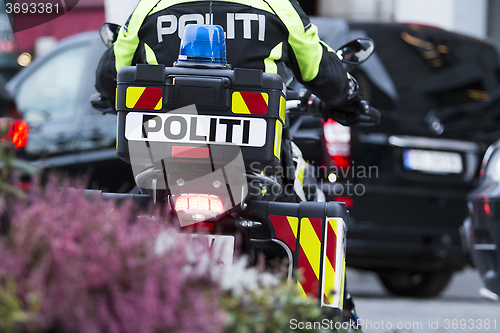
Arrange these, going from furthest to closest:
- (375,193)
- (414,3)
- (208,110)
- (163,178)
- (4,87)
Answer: (414,3), (4,87), (375,193), (163,178), (208,110)

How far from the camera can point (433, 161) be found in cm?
602

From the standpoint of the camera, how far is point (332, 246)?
2.49 m

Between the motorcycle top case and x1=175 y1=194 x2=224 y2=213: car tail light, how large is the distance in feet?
0.45

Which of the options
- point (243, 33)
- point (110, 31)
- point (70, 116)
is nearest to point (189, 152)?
point (243, 33)

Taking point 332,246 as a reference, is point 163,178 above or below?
above

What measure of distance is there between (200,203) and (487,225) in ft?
9.17

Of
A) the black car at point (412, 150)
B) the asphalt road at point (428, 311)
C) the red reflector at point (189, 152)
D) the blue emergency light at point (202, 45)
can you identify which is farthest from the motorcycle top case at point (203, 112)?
the black car at point (412, 150)

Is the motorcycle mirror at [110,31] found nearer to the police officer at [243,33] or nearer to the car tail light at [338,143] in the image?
the police officer at [243,33]

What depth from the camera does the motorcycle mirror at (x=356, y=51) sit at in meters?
3.17

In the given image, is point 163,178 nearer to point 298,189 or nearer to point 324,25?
point 298,189

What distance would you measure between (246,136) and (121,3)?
13.8ft

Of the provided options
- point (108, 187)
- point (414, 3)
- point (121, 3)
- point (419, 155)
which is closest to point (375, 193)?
point (419, 155)

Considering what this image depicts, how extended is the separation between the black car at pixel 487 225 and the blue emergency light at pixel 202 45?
2720mm

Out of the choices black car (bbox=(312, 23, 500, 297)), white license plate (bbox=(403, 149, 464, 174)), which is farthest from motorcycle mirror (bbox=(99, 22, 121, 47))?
white license plate (bbox=(403, 149, 464, 174))
